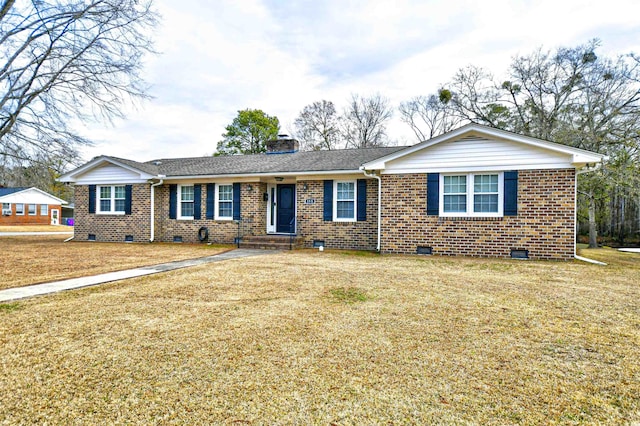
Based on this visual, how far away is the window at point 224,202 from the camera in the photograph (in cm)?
1423

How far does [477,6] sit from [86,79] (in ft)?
48.5

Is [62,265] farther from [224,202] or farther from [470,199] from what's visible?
[470,199]

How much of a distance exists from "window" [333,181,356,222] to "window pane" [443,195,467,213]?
3083 mm

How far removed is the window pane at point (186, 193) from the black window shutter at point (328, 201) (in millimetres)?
5775

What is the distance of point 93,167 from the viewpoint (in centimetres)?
1558

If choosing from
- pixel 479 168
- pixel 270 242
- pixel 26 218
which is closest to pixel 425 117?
pixel 479 168

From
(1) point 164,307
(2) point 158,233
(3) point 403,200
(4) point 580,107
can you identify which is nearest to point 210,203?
(2) point 158,233

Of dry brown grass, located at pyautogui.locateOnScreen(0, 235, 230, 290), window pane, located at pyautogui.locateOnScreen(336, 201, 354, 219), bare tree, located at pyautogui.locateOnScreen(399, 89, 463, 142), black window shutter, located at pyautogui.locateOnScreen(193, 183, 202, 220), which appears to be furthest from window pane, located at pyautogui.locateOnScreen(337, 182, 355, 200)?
bare tree, located at pyautogui.locateOnScreen(399, 89, 463, 142)

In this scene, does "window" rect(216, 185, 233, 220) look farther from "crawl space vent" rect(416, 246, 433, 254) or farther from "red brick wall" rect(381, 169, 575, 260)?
"crawl space vent" rect(416, 246, 433, 254)

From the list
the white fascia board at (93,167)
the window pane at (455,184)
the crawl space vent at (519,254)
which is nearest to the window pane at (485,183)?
the window pane at (455,184)

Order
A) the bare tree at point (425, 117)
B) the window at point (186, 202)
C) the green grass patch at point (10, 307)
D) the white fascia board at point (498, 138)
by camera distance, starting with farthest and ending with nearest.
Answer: the bare tree at point (425, 117), the window at point (186, 202), the white fascia board at point (498, 138), the green grass patch at point (10, 307)

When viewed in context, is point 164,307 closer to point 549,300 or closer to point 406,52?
point 549,300

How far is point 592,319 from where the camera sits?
438 cm

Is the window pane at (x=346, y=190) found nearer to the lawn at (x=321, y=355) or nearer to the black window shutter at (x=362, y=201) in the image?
the black window shutter at (x=362, y=201)
